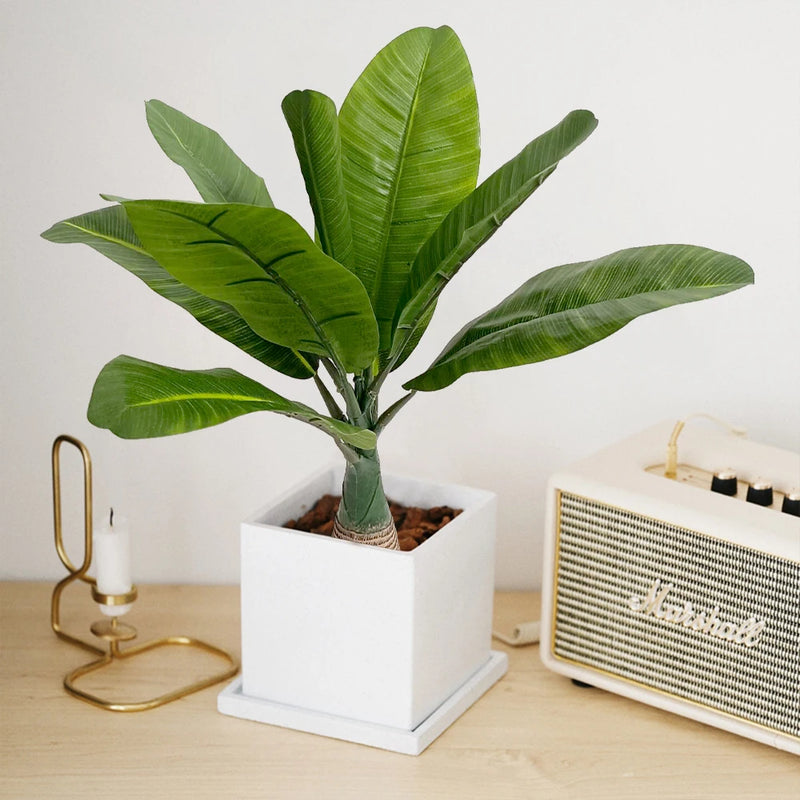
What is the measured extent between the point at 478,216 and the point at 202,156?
0.80 feet

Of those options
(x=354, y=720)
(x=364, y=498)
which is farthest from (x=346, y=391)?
(x=354, y=720)

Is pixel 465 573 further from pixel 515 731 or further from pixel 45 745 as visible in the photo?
pixel 45 745

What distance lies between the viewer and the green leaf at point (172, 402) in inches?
34.2

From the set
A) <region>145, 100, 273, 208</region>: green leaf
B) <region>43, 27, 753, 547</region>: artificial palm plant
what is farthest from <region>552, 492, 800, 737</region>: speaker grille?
<region>145, 100, 273, 208</region>: green leaf

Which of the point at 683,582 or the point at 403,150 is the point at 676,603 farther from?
the point at 403,150

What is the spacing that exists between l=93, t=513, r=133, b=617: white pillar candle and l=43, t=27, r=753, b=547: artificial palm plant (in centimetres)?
27

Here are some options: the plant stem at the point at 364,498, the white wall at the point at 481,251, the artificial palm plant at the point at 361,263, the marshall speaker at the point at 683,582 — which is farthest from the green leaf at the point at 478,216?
the white wall at the point at 481,251

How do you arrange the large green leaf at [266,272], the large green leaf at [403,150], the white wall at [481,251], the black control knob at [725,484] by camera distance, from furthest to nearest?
the white wall at [481,251] < the black control knob at [725,484] < the large green leaf at [403,150] < the large green leaf at [266,272]

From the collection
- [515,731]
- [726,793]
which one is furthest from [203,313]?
[726,793]

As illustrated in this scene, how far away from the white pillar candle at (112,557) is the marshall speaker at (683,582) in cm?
44

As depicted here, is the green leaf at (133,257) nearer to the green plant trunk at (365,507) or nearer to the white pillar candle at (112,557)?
the green plant trunk at (365,507)

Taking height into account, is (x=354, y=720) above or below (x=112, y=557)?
below

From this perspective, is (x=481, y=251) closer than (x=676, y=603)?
No

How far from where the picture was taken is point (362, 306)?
929 mm
